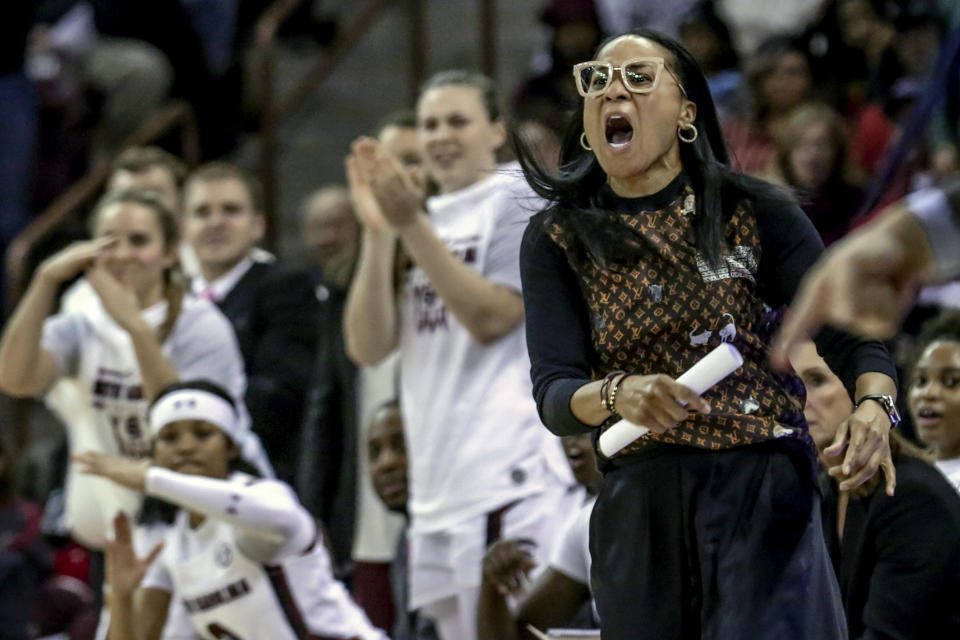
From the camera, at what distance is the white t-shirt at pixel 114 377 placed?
559cm

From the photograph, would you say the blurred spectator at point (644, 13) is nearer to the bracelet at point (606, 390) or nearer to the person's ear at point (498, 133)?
the person's ear at point (498, 133)

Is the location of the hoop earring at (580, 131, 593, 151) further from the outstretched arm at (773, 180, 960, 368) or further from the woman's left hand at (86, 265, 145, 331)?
the woman's left hand at (86, 265, 145, 331)

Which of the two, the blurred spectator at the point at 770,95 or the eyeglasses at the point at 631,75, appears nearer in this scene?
the eyeglasses at the point at 631,75

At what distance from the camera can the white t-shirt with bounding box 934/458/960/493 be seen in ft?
14.5

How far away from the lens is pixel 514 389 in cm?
505

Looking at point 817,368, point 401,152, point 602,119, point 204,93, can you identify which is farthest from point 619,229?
point 204,93

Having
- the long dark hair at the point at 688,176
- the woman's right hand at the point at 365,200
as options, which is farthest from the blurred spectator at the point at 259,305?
the long dark hair at the point at 688,176

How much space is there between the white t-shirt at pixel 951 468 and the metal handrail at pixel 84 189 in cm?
511

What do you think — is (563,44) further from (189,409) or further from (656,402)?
(656,402)

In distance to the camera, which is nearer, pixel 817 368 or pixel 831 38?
pixel 817 368

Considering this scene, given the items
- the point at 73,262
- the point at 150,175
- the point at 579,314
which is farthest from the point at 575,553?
the point at 150,175

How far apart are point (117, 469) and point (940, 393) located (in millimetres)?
2287

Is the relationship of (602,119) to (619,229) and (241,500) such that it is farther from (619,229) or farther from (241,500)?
(241,500)

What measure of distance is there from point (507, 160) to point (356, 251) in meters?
0.63
